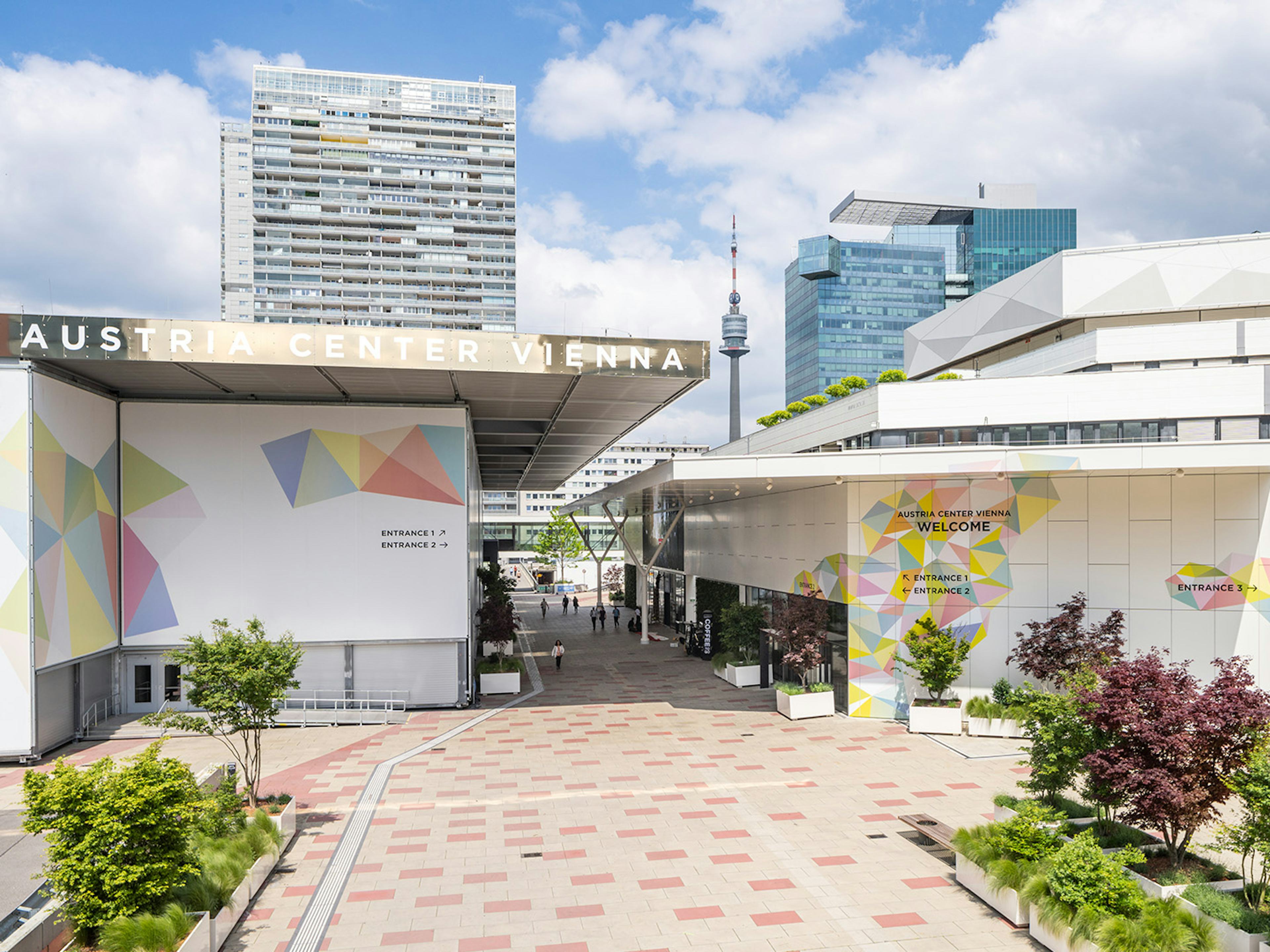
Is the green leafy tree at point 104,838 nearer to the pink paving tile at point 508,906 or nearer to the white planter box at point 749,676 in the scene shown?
the pink paving tile at point 508,906

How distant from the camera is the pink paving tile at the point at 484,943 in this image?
9516 millimetres

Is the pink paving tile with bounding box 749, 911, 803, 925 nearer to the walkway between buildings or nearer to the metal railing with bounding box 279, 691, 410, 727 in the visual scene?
the walkway between buildings

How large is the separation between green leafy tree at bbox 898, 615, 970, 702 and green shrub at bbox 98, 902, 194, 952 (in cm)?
1581

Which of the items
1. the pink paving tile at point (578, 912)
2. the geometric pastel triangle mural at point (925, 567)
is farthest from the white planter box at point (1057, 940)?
the geometric pastel triangle mural at point (925, 567)

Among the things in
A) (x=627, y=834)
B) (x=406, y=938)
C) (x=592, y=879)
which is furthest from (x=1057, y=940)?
(x=406, y=938)

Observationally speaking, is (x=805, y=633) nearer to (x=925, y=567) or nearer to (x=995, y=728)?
(x=925, y=567)

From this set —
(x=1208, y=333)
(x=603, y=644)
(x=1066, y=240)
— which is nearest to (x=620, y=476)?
(x=1066, y=240)

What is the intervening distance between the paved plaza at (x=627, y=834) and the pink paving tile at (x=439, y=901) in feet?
0.12

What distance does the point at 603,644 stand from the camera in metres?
38.0

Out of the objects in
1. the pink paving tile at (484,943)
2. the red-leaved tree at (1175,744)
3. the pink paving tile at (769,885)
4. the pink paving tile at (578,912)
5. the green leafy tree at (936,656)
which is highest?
the red-leaved tree at (1175,744)

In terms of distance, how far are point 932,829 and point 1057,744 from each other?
2.35m

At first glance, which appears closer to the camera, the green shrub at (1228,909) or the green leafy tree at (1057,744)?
the green shrub at (1228,909)

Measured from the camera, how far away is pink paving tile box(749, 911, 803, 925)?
33.2ft

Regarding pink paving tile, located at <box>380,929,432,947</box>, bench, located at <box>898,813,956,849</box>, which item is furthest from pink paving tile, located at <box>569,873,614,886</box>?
bench, located at <box>898,813,956,849</box>
